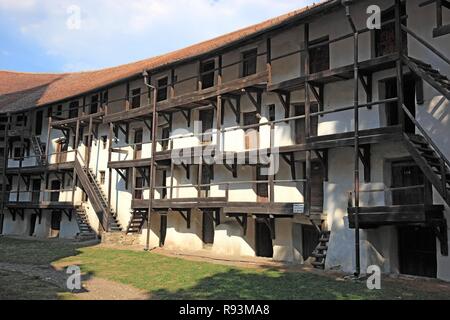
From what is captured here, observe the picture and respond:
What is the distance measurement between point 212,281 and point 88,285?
3315 mm

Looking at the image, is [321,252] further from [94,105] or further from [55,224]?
[55,224]

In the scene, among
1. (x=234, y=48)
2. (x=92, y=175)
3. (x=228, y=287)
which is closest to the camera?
(x=228, y=287)

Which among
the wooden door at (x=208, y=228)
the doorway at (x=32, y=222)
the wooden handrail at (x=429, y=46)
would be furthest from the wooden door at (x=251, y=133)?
the doorway at (x=32, y=222)

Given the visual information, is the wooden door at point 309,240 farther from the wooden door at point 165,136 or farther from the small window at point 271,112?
the wooden door at point 165,136

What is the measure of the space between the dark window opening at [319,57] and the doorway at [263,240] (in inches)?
260

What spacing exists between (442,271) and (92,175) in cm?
2117

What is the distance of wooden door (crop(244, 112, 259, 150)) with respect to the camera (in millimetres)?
19578

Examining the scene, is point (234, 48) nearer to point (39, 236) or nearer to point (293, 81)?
point (293, 81)

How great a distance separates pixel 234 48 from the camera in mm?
19516

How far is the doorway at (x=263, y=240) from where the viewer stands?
19.4m

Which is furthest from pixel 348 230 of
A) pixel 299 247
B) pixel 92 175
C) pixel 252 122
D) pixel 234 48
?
pixel 92 175

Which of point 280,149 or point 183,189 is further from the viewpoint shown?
point 183,189

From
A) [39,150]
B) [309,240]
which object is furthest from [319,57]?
[39,150]

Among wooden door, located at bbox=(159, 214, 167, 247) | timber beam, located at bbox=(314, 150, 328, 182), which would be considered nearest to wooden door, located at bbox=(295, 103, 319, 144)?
timber beam, located at bbox=(314, 150, 328, 182)
